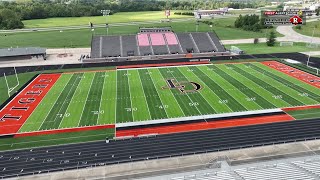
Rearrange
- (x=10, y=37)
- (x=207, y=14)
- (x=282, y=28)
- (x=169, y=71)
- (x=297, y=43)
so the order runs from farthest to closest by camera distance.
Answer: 1. (x=207, y=14)
2. (x=282, y=28)
3. (x=10, y=37)
4. (x=297, y=43)
5. (x=169, y=71)

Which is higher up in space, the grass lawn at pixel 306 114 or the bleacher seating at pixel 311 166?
the bleacher seating at pixel 311 166

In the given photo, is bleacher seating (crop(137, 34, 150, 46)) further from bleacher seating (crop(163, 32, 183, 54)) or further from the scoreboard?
the scoreboard

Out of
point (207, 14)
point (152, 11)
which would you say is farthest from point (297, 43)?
point (152, 11)

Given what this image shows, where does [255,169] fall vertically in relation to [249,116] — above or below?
above

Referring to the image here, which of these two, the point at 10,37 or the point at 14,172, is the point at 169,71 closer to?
the point at 14,172

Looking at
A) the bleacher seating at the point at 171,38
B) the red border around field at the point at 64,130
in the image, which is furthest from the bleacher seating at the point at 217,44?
the red border around field at the point at 64,130

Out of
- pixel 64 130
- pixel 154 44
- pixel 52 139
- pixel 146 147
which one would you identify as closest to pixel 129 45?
pixel 154 44

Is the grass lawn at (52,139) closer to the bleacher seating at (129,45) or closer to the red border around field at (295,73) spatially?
the red border around field at (295,73)
